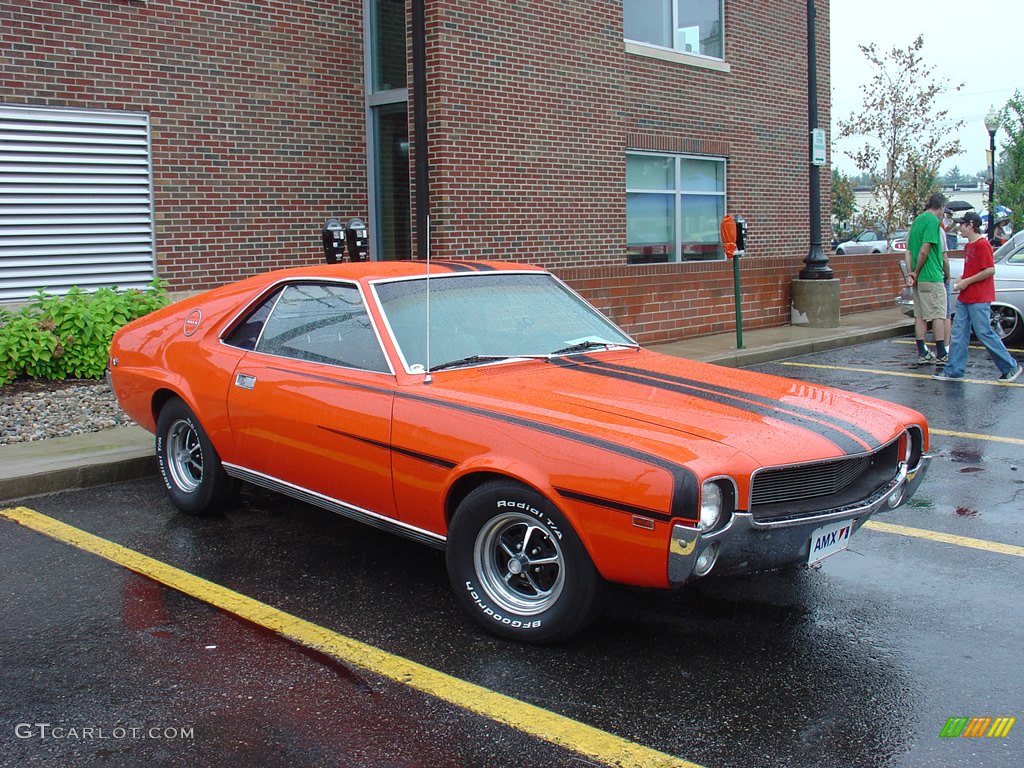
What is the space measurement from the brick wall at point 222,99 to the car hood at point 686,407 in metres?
7.60

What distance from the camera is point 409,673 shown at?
3.93 m

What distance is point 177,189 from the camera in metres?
11.5

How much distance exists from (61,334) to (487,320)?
20.0 feet

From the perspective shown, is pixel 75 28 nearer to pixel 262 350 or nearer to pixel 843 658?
pixel 262 350

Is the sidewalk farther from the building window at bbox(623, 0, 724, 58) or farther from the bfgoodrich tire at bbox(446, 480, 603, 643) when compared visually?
the building window at bbox(623, 0, 724, 58)

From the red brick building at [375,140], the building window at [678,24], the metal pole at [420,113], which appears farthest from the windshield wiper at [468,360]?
the building window at [678,24]

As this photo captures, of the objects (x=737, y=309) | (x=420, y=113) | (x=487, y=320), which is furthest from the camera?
(x=737, y=309)

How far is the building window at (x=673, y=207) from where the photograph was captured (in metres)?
15.2

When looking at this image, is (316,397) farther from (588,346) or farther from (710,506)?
(710,506)

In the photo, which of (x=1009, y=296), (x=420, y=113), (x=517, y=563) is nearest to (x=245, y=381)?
(x=517, y=563)

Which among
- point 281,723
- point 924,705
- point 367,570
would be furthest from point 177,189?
point 924,705

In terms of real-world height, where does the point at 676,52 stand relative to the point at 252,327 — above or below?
above

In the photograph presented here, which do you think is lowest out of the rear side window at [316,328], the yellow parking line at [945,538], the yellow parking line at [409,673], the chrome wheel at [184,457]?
the yellow parking line at [409,673]

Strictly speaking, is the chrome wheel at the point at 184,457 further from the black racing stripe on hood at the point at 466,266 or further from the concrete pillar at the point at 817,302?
the concrete pillar at the point at 817,302
